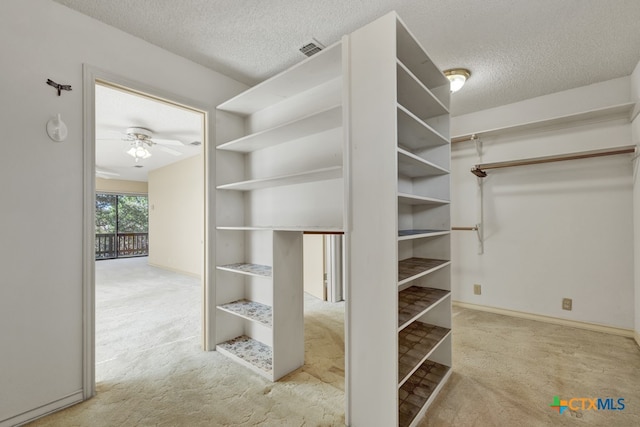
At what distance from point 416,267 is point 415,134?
0.92 meters

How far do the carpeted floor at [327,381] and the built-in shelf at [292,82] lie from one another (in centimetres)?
220

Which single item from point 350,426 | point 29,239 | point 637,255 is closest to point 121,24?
point 29,239

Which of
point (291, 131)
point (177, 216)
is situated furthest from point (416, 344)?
point (177, 216)

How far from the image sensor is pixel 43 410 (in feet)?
5.41

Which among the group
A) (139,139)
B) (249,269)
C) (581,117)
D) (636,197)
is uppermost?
(139,139)

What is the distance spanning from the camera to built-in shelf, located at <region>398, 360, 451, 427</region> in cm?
158

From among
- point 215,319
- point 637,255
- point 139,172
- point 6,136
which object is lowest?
point 215,319

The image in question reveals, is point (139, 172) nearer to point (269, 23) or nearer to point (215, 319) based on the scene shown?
point (215, 319)

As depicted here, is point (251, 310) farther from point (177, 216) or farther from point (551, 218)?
point (177, 216)

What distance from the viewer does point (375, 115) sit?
4.75ft

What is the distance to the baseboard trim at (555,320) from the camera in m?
2.69

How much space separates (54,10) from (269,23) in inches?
52.2

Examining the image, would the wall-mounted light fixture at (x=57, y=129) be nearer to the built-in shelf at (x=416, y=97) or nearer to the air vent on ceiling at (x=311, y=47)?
the air vent on ceiling at (x=311, y=47)
